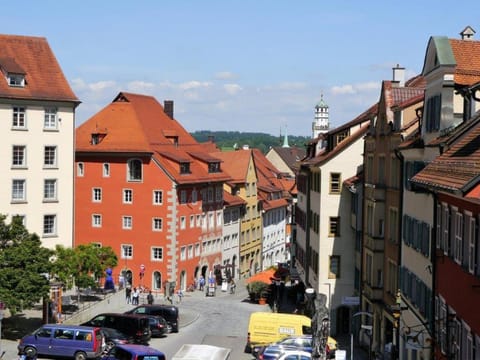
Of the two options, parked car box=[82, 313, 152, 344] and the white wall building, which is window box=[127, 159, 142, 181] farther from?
parked car box=[82, 313, 152, 344]

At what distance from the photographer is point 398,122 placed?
140 ft

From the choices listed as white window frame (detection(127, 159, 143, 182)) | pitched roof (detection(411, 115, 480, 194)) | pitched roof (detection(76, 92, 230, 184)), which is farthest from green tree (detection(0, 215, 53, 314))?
white window frame (detection(127, 159, 143, 182))

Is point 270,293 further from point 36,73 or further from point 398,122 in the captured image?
point 398,122

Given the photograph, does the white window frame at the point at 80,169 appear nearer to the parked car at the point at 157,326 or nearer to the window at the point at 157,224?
the window at the point at 157,224

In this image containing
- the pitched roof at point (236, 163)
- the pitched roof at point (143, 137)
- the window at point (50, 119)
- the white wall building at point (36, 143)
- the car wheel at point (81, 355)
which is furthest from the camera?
the pitched roof at point (236, 163)

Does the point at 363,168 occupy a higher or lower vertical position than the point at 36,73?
lower

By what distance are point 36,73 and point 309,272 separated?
23539 mm

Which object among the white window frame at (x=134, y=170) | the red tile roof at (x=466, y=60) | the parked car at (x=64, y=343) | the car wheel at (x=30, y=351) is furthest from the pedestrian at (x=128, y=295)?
the red tile roof at (x=466, y=60)

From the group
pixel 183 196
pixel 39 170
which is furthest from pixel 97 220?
pixel 39 170

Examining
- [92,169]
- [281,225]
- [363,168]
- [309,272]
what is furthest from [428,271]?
[281,225]

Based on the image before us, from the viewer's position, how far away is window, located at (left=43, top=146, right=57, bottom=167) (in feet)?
205

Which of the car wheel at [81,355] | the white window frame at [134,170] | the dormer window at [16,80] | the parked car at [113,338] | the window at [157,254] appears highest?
the dormer window at [16,80]

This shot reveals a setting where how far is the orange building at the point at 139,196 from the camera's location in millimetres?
77875

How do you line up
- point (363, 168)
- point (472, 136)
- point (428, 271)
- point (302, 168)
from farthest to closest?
point (302, 168) → point (363, 168) → point (428, 271) → point (472, 136)
